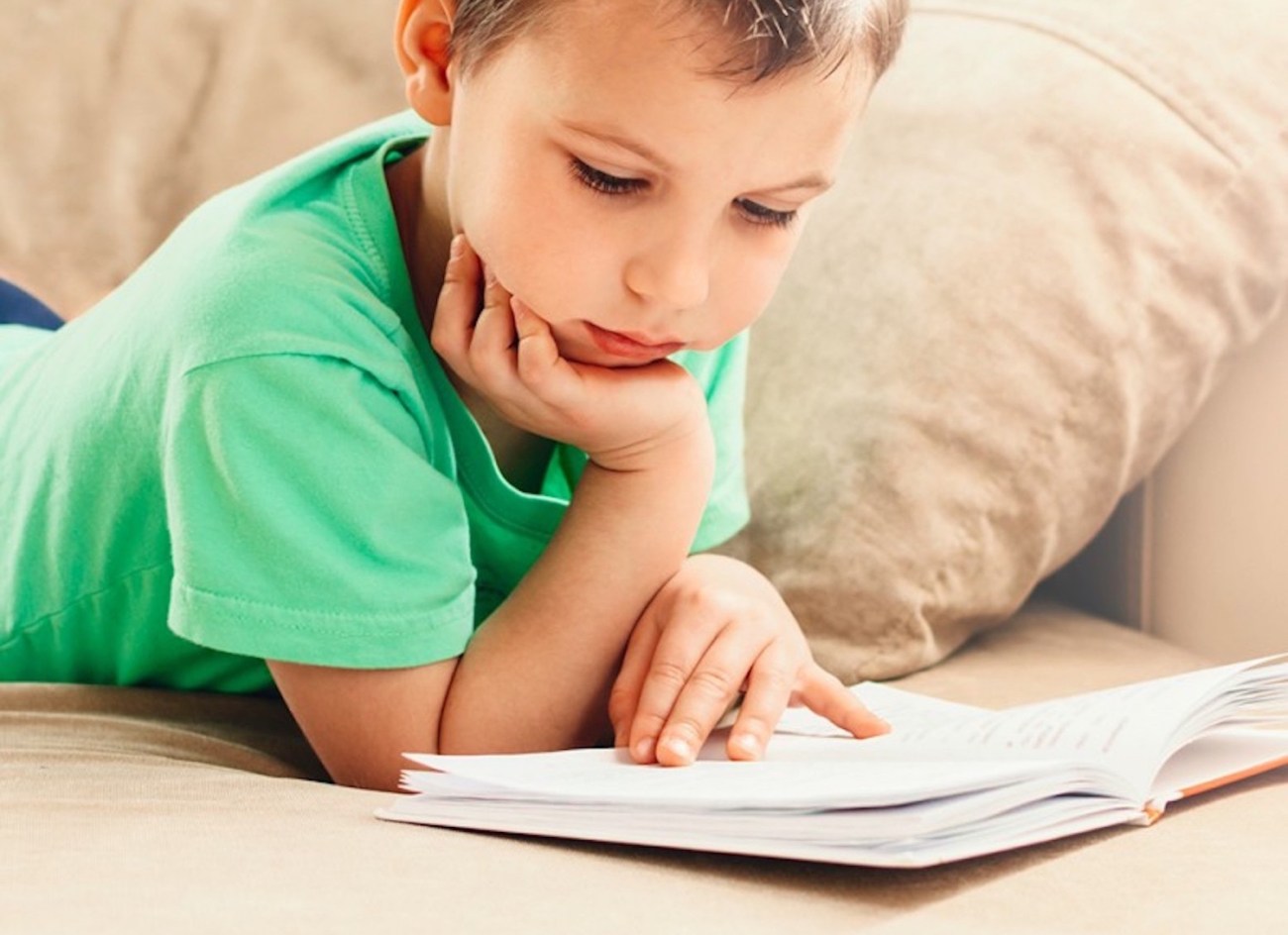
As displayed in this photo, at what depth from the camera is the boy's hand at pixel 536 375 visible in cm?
95

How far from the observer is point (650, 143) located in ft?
2.67

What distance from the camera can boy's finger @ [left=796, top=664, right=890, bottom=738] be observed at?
95cm

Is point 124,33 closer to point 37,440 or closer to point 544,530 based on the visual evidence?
point 37,440

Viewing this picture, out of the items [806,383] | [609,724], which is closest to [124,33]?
[806,383]

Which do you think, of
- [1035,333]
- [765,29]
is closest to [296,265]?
[765,29]

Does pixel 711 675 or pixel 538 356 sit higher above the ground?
pixel 538 356

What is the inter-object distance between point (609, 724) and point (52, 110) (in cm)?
86

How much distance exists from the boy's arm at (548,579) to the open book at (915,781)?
0.09 metres

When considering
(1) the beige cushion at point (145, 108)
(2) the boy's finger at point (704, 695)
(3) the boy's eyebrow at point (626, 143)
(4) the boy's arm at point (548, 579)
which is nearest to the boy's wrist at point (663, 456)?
(4) the boy's arm at point (548, 579)

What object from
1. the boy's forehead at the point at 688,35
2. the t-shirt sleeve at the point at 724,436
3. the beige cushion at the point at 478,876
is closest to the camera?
the beige cushion at the point at 478,876

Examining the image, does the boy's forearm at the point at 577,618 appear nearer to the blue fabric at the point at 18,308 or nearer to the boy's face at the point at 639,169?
the boy's face at the point at 639,169

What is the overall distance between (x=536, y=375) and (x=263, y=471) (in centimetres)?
16

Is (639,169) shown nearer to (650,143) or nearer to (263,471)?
(650,143)

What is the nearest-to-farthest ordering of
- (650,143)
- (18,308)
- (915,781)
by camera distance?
(915,781), (650,143), (18,308)
